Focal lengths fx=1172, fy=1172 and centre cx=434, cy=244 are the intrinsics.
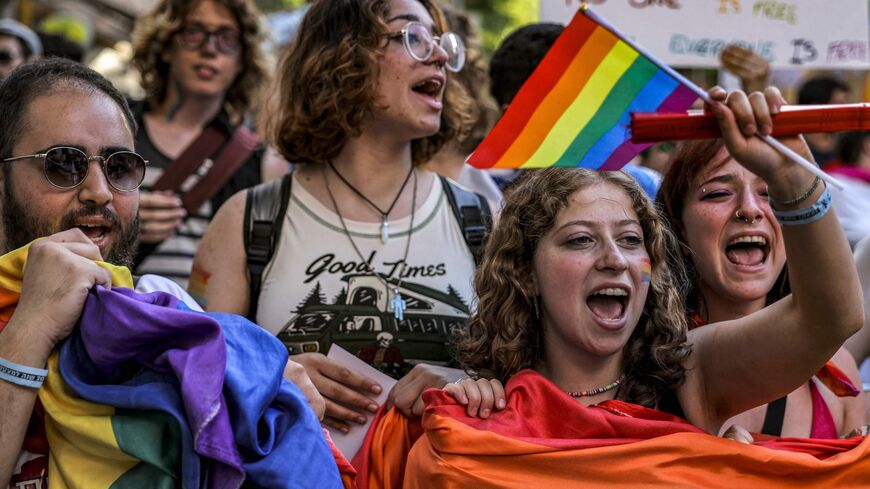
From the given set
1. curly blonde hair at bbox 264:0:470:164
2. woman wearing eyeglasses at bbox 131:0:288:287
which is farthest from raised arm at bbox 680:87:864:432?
woman wearing eyeglasses at bbox 131:0:288:287

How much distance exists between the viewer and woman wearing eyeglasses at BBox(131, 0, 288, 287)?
4977mm

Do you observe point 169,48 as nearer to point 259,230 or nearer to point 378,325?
point 259,230

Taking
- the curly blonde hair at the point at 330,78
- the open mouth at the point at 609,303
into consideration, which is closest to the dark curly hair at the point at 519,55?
the curly blonde hair at the point at 330,78

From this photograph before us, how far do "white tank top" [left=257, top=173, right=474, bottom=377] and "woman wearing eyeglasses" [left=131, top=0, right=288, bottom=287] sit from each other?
1190 mm

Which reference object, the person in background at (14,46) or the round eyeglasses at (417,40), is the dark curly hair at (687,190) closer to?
the round eyeglasses at (417,40)

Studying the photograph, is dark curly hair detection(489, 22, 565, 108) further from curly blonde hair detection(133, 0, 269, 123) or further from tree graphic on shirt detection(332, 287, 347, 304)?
tree graphic on shirt detection(332, 287, 347, 304)

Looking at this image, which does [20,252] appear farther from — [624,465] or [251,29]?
[251,29]

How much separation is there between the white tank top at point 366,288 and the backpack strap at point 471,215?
1.2 inches

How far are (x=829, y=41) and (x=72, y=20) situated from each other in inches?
443

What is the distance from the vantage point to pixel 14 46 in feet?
22.2

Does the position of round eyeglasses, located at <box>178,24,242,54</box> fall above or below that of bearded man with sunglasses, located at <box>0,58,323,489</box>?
above

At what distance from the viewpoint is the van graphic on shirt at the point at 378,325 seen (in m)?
3.73

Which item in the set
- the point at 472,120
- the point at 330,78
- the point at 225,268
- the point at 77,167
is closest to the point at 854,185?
the point at 472,120

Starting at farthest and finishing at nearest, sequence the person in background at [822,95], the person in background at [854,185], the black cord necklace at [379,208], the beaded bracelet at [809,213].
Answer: the person in background at [822,95] → the person in background at [854,185] → the black cord necklace at [379,208] → the beaded bracelet at [809,213]
